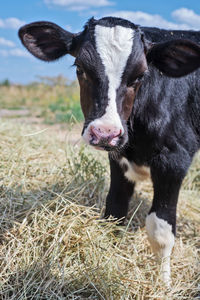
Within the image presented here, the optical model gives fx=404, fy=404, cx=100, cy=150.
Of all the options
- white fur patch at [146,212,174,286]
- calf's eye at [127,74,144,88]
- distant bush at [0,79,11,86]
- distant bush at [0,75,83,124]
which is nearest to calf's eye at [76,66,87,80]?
calf's eye at [127,74,144,88]

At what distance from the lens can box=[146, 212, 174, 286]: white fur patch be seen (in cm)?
394

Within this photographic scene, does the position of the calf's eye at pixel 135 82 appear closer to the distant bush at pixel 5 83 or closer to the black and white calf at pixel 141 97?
the black and white calf at pixel 141 97

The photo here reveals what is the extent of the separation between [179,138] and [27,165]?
2149 mm

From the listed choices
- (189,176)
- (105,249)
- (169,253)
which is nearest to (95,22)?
(105,249)

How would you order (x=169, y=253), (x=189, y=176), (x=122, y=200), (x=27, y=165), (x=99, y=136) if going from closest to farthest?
(x=99, y=136) < (x=169, y=253) < (x=122, y=200) < (x=27, y=165) < (x=189, y=176)

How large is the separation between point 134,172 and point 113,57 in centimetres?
133

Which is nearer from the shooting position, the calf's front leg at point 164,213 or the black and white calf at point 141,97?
the black and white calf at point 141,97

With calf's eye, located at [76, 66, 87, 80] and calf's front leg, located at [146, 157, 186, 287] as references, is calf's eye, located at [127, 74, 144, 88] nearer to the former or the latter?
calf's eye, located at [76, 66, 87, 80]

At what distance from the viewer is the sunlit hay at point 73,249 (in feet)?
11.1

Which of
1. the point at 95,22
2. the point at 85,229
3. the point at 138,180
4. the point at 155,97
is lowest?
the point at 85,229

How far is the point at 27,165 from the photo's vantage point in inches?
204

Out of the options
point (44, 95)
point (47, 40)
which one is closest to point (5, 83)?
point (44, 95)

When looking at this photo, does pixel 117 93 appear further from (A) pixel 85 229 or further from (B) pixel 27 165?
(B) pixel 27 165

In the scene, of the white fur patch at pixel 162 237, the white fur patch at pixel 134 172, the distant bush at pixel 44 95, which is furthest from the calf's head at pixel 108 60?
the distant bush at pixel 44 95
